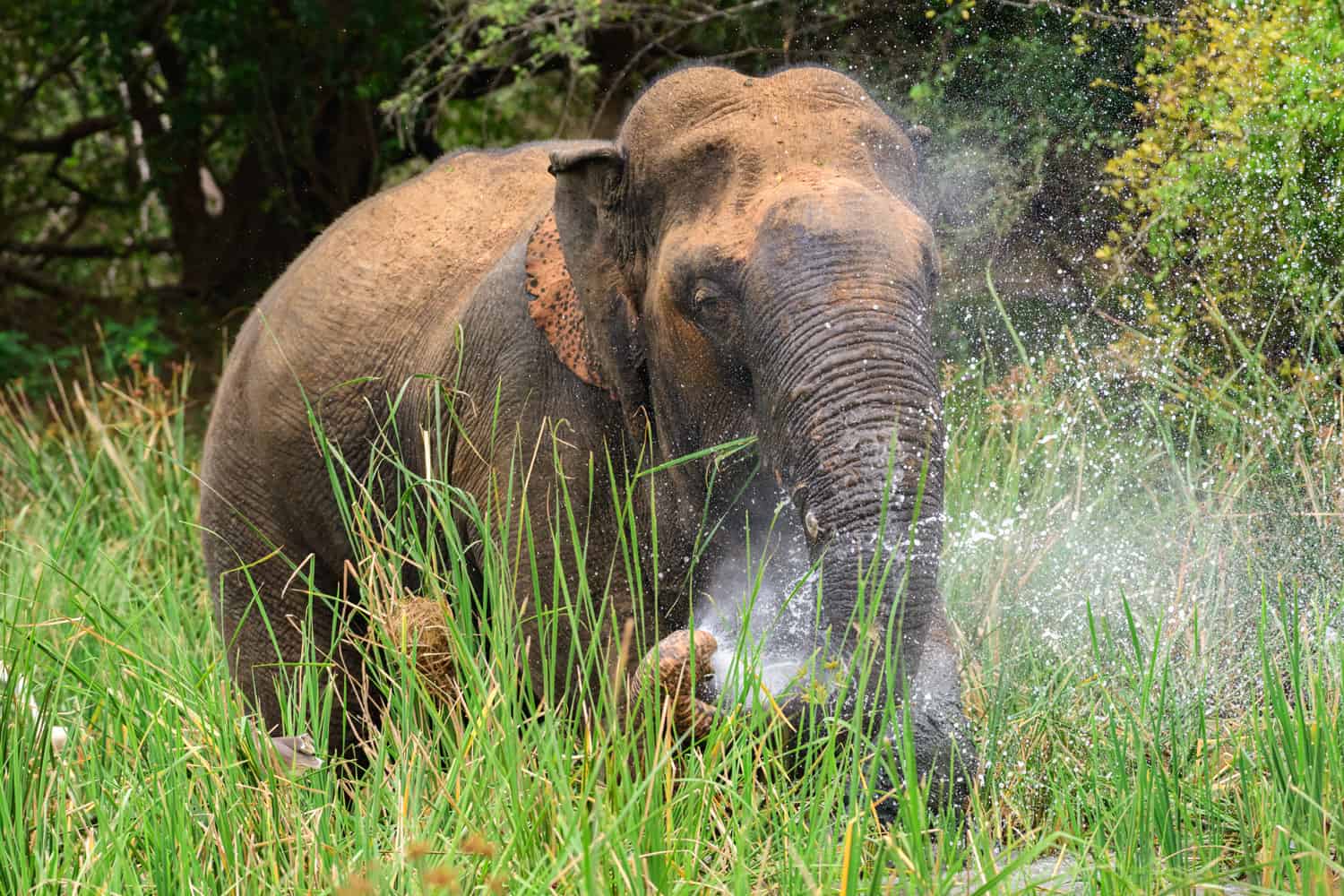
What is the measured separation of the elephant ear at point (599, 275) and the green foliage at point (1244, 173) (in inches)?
78.1

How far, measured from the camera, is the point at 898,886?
8.77ft

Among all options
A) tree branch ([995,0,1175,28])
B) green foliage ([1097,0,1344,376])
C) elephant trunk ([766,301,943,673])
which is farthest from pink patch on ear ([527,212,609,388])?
tree branch ([995,0,1175,28])

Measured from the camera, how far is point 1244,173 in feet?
17.8

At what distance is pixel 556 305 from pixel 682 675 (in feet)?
3.50

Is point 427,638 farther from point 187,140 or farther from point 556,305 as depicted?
point 187,140

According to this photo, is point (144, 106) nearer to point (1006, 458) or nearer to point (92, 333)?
point (92, 333)

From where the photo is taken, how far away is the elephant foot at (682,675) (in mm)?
3047

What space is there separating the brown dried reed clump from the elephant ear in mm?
571

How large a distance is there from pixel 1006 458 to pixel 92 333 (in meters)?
8.30

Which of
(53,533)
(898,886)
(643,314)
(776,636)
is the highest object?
(643,314)

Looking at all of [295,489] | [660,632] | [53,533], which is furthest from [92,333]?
[660,632]

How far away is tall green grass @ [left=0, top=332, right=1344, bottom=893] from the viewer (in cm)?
274

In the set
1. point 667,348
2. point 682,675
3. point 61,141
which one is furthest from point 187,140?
point 682,675

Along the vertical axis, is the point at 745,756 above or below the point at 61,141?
above
